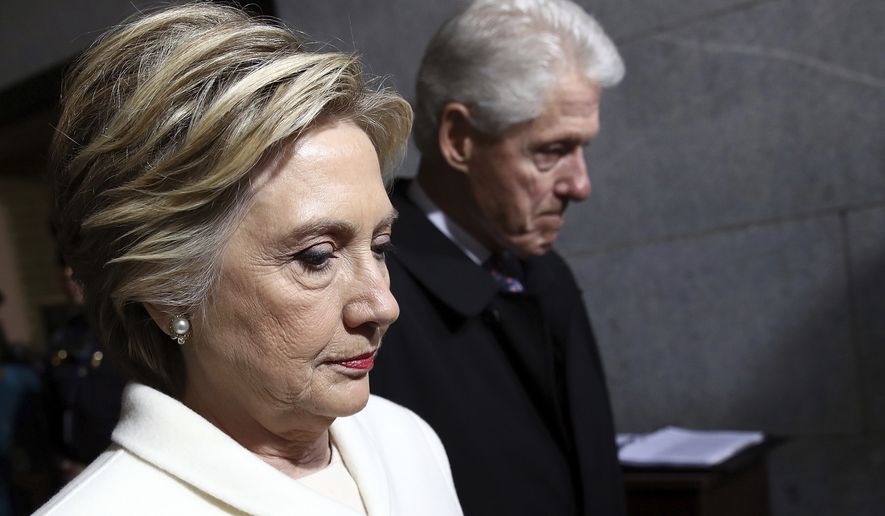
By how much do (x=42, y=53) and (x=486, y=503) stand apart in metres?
5.94

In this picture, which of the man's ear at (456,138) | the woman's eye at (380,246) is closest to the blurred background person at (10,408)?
the man's ear at (456,138)

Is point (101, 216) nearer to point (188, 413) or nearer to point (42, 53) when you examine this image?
point (188, 413)

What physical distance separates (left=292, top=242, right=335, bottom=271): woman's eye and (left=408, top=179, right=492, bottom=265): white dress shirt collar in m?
1.08

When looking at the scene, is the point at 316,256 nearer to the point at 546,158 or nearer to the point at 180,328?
the point at 180,328

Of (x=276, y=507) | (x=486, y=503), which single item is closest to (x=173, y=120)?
(x=276, y=507)

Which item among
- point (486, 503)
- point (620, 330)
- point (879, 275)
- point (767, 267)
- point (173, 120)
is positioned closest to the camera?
point (173, 120)

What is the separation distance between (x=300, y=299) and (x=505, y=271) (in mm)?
1267

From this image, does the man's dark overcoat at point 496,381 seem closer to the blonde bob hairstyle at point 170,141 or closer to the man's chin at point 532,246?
the man's chin at point 532,246

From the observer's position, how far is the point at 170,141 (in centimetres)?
127

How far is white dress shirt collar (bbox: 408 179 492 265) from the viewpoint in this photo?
2.42 metres

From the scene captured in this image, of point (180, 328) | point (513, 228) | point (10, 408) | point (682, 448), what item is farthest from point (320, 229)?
point (10, 408)

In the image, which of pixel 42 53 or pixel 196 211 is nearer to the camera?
pixel 196 211

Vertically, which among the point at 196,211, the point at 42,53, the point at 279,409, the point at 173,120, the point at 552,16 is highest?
the point at 42,53

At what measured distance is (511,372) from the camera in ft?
7.60
